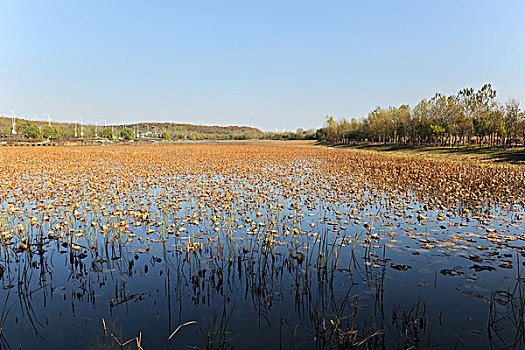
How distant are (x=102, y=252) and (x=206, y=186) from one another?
396 inches

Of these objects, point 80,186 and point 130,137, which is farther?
point 130,137

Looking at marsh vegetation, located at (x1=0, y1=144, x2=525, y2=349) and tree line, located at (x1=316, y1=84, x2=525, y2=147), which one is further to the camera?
tree line, located at (x1=316, y1=84, x2=525, y2=147)

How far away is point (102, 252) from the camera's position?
7.36m

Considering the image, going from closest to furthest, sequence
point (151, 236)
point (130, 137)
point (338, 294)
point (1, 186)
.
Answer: point (338, 294)
point (151, 236)
point (1, 186)
point (130, 137)

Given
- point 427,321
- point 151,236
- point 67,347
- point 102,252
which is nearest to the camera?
point 67,347

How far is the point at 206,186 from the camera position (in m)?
17.3

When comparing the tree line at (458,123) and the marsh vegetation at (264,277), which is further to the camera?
the tree line at (458,123)

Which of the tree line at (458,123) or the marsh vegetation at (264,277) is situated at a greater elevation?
the tree line at (458,123)

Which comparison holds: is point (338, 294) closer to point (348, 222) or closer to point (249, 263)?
point (249, 263)

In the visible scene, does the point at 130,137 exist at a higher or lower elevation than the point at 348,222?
higher

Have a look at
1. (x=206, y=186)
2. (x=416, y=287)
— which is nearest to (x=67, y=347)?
(x=416, y=287)

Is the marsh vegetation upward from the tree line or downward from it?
downward

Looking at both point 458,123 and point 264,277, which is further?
point 458,123

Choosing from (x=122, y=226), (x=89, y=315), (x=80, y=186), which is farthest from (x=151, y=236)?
(x=80, y=186)
